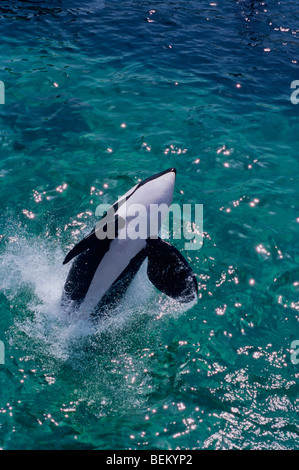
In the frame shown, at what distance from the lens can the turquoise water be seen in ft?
20.0

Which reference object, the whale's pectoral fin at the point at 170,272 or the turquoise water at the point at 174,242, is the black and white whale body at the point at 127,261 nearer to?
the whale's pectoral fin at the point at 170,272

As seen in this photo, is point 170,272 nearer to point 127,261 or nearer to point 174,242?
point 127,261

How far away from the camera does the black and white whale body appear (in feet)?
22.2

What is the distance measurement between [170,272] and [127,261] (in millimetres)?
741

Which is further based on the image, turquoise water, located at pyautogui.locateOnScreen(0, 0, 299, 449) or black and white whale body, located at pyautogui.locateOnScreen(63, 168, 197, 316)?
black and white whale body, located at pyautogui.locateOnScreen(63, 168, 197, 316)

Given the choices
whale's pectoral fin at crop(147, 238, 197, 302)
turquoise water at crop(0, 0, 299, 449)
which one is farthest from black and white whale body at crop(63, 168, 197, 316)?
turquoise water at crop(0, 0, 299, 449)

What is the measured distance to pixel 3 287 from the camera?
303 inches

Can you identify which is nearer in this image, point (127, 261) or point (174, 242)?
point (127, 261)

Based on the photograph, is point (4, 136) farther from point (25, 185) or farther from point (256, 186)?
point (256, 186)

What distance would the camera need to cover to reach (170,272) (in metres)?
6.93

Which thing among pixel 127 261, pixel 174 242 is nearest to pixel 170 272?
pixel 127 261

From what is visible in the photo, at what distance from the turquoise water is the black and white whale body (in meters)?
0.50

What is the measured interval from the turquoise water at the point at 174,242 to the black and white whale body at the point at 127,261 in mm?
503

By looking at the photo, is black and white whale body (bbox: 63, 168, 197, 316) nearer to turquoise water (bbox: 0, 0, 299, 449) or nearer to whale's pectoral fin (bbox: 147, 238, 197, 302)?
whale's pectoral fin (bbox: 147, 238, 197, 302)
